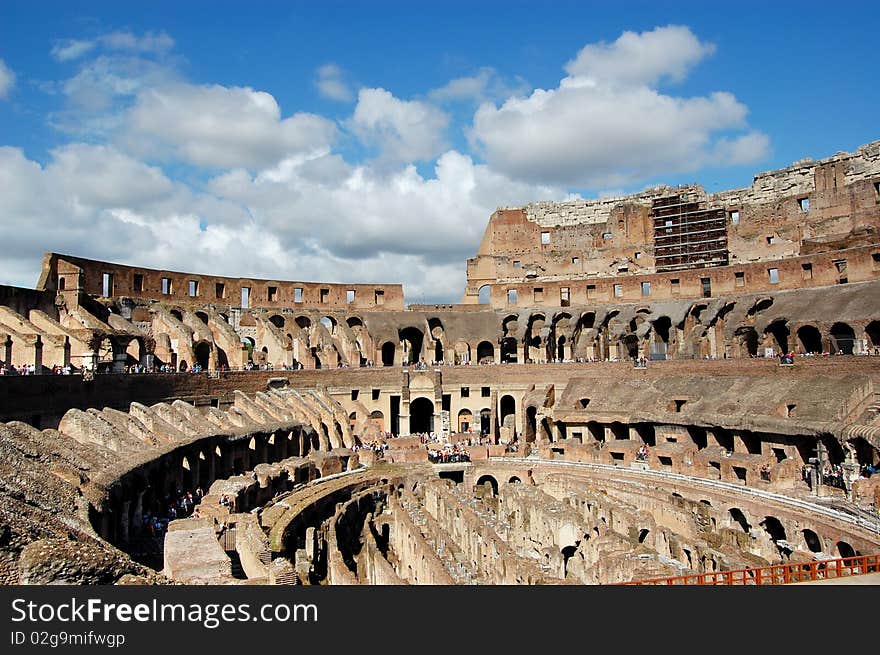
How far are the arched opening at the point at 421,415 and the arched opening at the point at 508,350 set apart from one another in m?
6.70

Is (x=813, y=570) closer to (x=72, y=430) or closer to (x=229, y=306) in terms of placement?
(x=72, y=430)

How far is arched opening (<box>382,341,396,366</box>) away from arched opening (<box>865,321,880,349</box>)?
29.3m

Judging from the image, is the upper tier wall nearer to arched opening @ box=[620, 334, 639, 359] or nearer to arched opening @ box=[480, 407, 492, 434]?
arched opening @ box=[480, 407, 492, 434]

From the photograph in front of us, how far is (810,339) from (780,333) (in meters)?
1.71

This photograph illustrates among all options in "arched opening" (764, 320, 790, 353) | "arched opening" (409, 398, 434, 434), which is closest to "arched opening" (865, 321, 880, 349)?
"arched opening" (764, 320, 790, 353)

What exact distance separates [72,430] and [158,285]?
81.4 feet

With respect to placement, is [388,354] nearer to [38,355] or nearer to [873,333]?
[38,355]

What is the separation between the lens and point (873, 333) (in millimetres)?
36062

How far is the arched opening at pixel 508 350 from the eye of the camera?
2012 inches

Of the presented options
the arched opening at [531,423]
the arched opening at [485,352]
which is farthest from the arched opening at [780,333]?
the arched opening at [485,352]

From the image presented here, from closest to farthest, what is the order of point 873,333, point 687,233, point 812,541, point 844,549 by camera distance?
point 844,549 < point 812,541 < point 873,333 < point 687,233

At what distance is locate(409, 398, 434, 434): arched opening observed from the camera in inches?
1913

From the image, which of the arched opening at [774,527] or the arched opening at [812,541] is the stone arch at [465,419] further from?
the arched opening at [812,541]

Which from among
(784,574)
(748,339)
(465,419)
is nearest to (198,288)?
(465,419)
